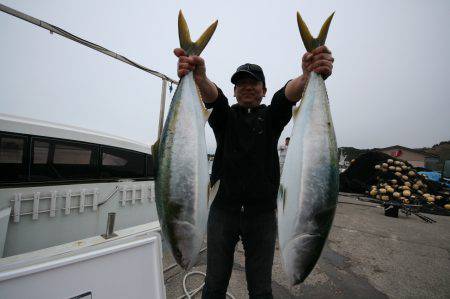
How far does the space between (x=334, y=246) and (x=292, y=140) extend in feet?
15.8

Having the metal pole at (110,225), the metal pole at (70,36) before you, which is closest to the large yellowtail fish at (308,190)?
the metal pole at (110,225)

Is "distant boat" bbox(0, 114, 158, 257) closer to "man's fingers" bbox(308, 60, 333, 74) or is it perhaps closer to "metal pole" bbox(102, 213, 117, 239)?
"metal pole" bbox(102, 213, 117, 239)

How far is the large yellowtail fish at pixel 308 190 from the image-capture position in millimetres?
1138

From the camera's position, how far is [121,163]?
17.5ft

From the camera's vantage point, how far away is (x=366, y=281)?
3.70 metres

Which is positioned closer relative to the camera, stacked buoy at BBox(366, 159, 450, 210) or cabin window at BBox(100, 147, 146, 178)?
cabin window at BBox(100, 147, 146, 178)

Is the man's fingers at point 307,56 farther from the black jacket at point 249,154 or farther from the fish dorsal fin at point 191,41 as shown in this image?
the fish dorsal fin at point 191,41

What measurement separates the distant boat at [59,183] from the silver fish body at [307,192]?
4.15 metres

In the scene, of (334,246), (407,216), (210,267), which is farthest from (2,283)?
Result: (407,216)

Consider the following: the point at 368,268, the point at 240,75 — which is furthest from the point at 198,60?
the point at 368,268

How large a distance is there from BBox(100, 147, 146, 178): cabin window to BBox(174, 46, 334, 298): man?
382cm

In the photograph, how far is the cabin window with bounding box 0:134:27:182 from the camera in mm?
3654

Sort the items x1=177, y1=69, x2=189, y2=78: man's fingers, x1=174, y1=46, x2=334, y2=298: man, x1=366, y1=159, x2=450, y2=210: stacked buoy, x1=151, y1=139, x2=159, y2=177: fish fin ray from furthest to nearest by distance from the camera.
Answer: x1=366, y1=159, x2=450, y2=210: stacked buoy
x1=174, y1=46, x2=334, y2=298: man
x1=177, y1=69, x2=189, y2=78: man's fingers
x1=151, y1=139, x2=159, y2=177: fish fin ray

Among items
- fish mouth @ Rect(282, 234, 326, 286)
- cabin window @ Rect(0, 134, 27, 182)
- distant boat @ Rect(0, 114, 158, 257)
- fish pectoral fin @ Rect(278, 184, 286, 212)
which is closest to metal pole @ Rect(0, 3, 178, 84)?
distant boat @ Rect(0, 114, 158, 257)
